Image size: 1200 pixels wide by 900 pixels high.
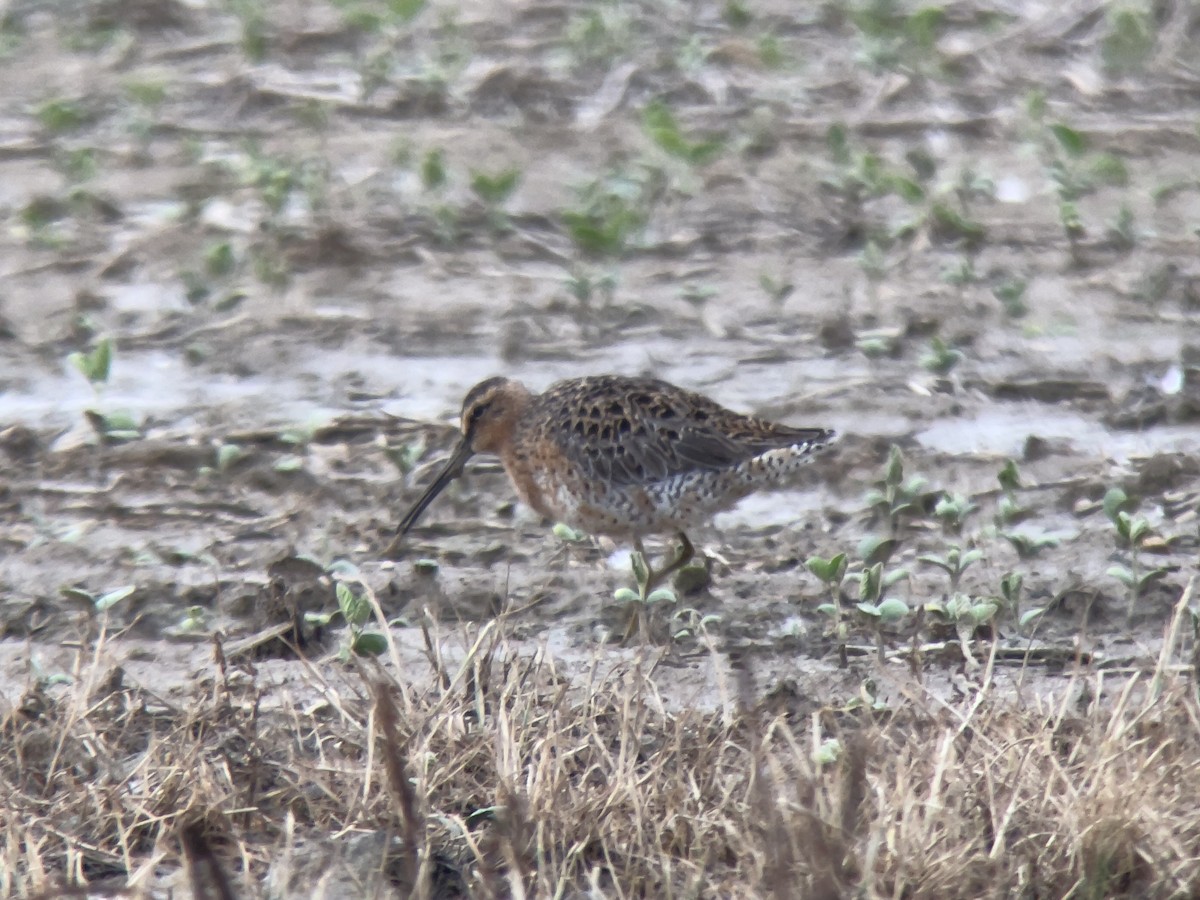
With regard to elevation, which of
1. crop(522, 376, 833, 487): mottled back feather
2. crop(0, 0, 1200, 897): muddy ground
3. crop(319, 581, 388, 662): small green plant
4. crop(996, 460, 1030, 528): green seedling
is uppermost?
crop(319, 581, 388, 662): small green plant

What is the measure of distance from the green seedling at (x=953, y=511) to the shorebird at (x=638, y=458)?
0.36 meters

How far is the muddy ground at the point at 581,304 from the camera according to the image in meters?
4.68

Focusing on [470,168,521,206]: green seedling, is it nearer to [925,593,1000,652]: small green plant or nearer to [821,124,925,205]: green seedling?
[821,124,925,205]: green seedling

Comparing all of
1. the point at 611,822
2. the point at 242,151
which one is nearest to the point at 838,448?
the point at 611,822

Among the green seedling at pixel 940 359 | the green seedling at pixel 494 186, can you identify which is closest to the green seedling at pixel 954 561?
the green seedling at pixel 940 359

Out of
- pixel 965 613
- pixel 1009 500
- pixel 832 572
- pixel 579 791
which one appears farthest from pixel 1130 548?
pixel 579 791

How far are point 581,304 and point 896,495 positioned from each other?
74.6 inches

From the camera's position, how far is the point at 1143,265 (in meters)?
6.74

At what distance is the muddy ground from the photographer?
4680mm

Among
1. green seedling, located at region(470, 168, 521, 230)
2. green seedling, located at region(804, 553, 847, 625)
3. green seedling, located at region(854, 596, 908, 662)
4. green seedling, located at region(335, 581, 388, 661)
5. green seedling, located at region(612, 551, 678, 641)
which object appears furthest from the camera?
green seedling, located at region(470, 168, 521, 230)

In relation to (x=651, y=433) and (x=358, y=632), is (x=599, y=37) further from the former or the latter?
(x=358, y=632)

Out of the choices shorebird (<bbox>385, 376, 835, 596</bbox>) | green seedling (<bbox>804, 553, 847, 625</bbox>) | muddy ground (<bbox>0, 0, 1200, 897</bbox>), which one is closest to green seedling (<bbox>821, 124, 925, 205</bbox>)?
muddy ground (<bbox>0, 0, 1200, 897</bbox>)

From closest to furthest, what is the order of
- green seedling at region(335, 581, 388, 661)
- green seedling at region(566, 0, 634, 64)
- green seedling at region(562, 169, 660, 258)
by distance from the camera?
green seedling at region(335, 581, 388, 661)
green seedling at region(562, 169, 660, 258)
green seedling at region(566, 0, 634, 64)

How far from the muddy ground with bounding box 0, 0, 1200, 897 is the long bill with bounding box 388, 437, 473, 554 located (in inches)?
2.2
